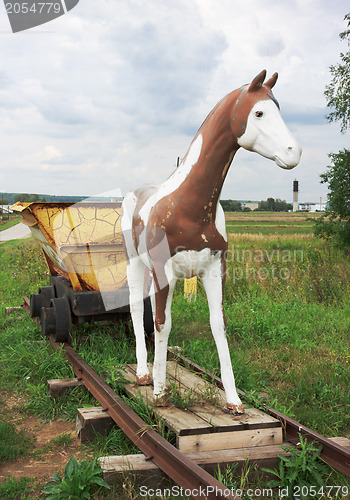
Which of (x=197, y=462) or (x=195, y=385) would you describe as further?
(x=195, y=385)

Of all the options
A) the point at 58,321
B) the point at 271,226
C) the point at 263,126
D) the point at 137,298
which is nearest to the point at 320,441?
the point at 137,298

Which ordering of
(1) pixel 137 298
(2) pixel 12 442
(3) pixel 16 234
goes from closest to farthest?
(2) pixel 12 442 → (1) pixel 137 298 → (3) pixel 16 234

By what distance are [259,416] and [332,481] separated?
0.67m

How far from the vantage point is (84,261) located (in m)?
5.54

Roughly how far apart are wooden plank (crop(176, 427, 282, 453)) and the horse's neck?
5.14ft

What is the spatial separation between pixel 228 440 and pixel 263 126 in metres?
2.19

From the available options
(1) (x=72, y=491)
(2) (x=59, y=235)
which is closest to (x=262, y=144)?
(1) (x=72, y=491)

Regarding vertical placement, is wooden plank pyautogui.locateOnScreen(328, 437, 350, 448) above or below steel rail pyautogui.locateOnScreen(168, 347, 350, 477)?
below

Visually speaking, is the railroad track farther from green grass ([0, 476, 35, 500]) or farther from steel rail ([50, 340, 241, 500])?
green grass ([0, 476, 35, 500])

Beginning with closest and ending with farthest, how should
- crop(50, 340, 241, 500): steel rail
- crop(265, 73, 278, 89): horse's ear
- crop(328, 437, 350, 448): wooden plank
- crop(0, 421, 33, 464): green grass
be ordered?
crop(50, 340, 241, 500): steel rail → crop(265, 73, 278, 89): horse's ear → crop(328, 437, 350, 448): wooden plank → crop(0, 421, 33, 464): green grass

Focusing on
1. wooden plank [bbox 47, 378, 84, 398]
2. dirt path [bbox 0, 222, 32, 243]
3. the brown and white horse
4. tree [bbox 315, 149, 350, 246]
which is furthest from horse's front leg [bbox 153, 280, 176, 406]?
dirt path [bbox 0, 222, 32, 243]

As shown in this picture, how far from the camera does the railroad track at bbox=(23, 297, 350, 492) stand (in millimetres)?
2635

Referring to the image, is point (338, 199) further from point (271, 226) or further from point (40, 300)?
point (271, 226)

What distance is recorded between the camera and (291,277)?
894cm
